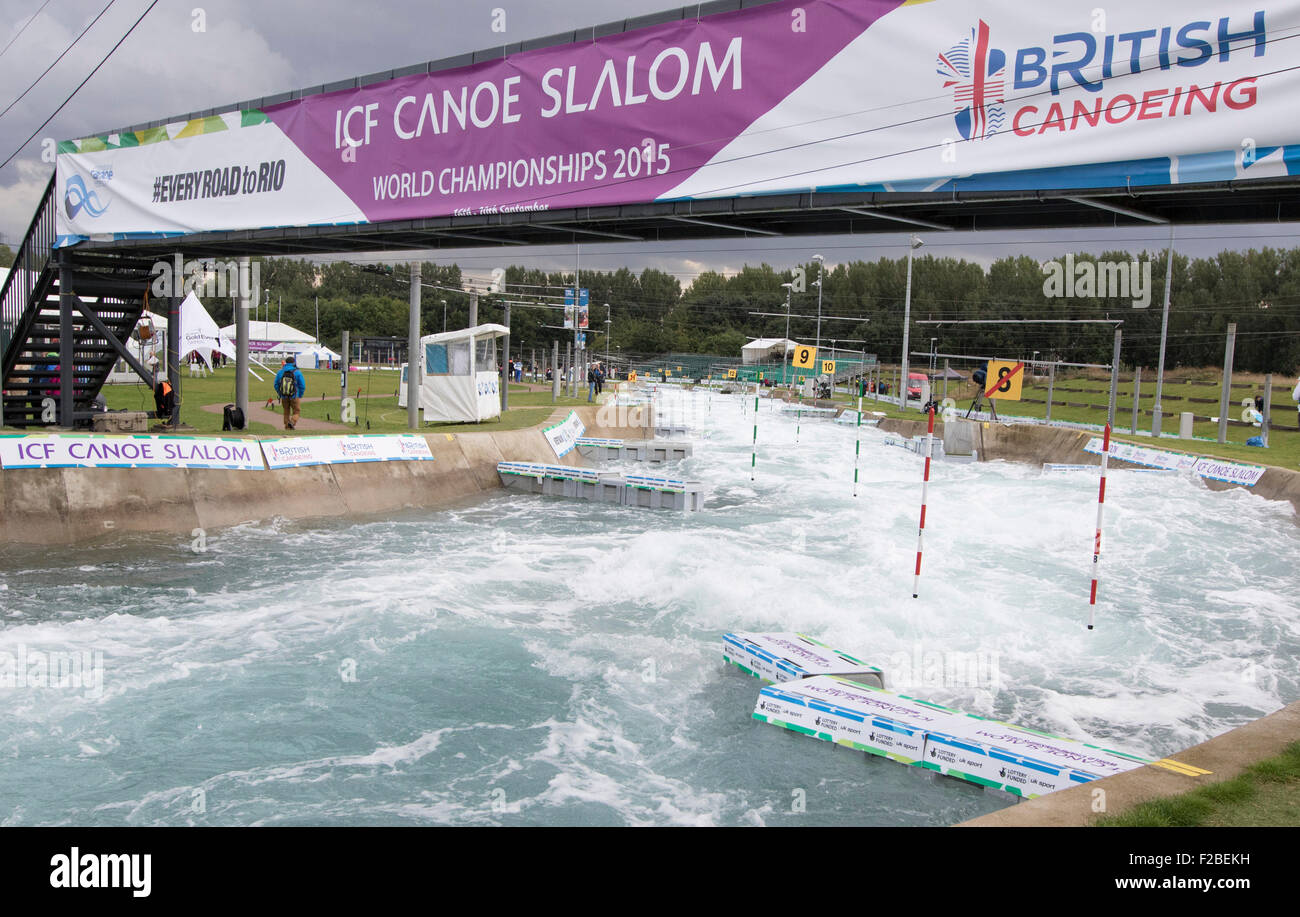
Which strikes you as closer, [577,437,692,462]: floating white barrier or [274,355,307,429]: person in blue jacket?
[274,355,307,429]: person in blue jacket

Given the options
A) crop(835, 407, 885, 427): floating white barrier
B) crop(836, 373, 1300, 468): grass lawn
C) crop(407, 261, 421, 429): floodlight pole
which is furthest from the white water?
crop(835, 407, 885, 427): floating white barrier

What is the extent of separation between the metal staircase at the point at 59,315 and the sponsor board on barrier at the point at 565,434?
1169cm

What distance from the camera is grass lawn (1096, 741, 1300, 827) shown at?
4.85 m

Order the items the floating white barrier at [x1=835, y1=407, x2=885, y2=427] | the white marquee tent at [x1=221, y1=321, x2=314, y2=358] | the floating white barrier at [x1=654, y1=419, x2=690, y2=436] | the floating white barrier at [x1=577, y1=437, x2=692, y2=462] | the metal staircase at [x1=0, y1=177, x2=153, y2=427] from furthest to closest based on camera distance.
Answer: the white marquee tent at [x1=221, y1=321, x2=314, y2=358], the floating white barrier at [x1=835, y1=407, x2=885, y2=427], the floating white barrier at [x1=654, y1=419, x2=690, y2=436], the floating white barrier at [x1=577, y1=437, x2=692, y2=462], the metal staircase at [x1=0, y1=177, x2=153, y2=427]

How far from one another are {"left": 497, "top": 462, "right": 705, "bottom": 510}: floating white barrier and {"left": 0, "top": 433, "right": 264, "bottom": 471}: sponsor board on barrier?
283 inches

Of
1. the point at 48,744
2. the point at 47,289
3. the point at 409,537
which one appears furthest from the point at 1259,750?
the point at 47,289

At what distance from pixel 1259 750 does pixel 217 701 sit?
29.7 ft

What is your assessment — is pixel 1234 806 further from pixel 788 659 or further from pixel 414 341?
pixel 414 341

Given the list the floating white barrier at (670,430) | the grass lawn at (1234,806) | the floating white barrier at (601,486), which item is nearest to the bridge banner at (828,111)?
the grass lawn at (1234,806)

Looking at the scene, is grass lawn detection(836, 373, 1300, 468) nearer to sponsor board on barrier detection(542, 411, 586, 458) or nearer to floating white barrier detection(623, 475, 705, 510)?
floating white barrier detection(623, 475, 705, 510)

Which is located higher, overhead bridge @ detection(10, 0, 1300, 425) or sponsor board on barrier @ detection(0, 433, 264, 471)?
overhead bridge @ detection(10, 0, 1300, 425)

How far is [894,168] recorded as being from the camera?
8.02 meters
